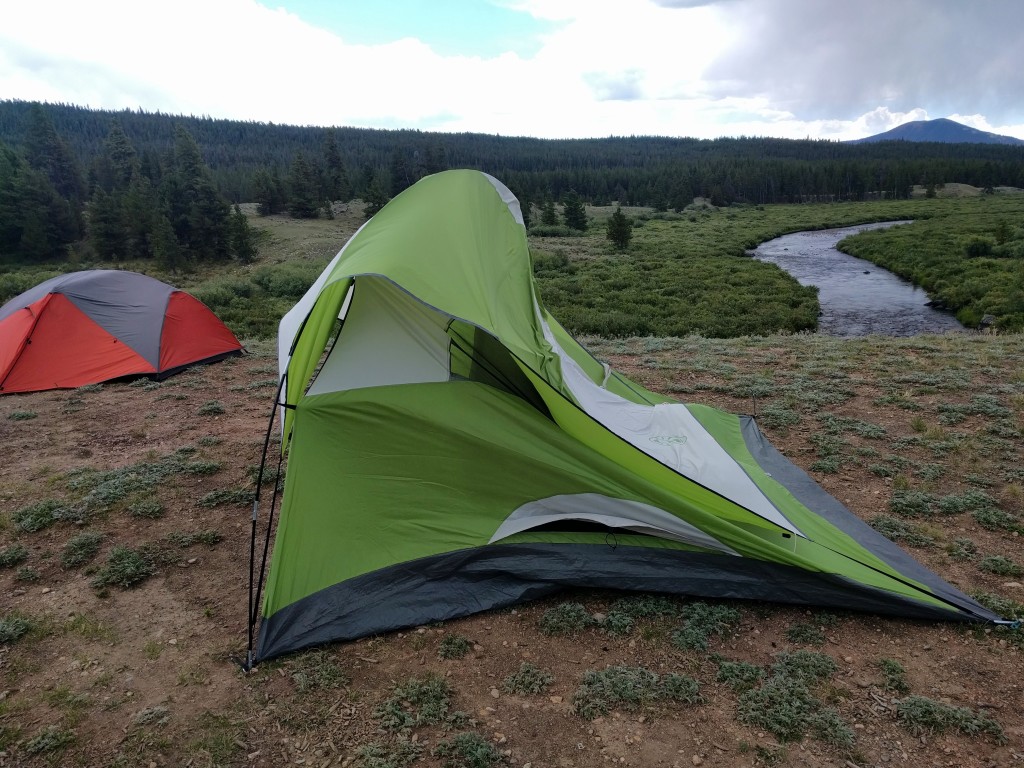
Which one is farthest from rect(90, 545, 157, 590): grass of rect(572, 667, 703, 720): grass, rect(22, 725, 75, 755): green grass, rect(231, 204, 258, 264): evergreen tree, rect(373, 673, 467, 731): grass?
rect(231, 204, 258, 264): evergreen tree

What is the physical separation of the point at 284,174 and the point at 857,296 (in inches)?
2925

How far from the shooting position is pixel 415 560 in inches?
171

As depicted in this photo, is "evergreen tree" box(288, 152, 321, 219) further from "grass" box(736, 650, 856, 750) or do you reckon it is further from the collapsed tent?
"grass" box(736, 650, 856, 750)

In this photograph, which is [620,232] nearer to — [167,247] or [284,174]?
[167,247]

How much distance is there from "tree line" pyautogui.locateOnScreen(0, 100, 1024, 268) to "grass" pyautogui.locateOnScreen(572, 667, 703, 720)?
4766cm

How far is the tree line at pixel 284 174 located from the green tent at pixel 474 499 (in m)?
45.5

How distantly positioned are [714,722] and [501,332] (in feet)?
9.38

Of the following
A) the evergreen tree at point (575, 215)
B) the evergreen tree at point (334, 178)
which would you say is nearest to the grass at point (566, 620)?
the evergreen tree at point (575, 215)

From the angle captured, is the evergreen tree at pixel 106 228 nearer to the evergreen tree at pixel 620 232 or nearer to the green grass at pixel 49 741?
the evergreen tree at pixel 620 232

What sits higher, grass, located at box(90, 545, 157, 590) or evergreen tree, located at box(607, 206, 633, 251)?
evergreen tree, located at box(607, 206, 633, 251)

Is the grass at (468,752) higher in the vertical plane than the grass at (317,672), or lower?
higher

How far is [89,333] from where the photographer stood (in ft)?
34.5

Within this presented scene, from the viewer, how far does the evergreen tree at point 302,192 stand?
6075 centimetres

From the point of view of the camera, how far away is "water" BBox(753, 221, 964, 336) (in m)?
20.1
